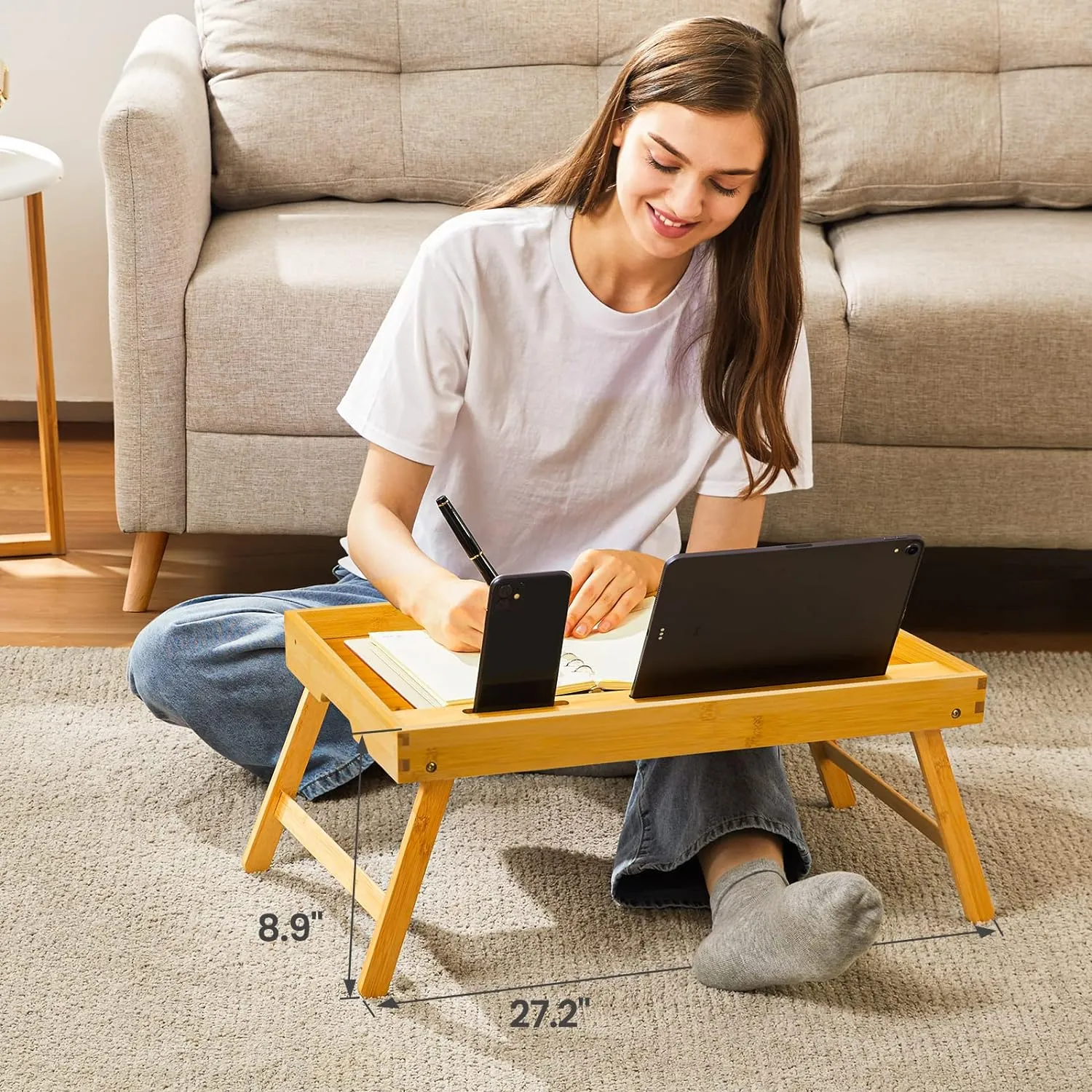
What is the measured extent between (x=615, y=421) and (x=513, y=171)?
3.27 feet

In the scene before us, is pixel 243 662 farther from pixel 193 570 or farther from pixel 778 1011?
pixel 193 570

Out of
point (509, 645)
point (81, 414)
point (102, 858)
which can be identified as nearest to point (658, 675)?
point (509, 645)

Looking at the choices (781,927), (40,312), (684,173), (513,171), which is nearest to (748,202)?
(684,173)

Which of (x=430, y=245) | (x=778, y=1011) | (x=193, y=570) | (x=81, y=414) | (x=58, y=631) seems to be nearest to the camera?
(x=778, y=1011)

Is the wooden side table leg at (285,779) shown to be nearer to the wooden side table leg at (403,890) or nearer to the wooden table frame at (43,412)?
the wooden side table leg at (403,890)

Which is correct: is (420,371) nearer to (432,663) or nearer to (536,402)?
(536,402)

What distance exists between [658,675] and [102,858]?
0.60m

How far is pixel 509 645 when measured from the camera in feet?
3.26

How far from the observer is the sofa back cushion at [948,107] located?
2.22m

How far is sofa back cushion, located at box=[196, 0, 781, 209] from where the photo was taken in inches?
86.0

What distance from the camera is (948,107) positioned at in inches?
87.5

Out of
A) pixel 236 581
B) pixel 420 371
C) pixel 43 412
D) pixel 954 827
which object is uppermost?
pixel 420 371

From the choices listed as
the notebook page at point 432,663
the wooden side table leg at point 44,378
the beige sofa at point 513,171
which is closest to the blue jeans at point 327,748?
the notebook page at point 432,663

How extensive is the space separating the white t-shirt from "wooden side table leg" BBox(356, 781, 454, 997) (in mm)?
374
